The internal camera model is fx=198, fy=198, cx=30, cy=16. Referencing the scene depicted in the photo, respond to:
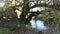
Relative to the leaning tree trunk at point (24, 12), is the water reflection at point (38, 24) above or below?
below

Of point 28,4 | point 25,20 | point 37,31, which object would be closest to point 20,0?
point 28,4

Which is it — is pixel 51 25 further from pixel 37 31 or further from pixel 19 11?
pixel 19 11

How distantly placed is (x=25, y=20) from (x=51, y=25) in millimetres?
805

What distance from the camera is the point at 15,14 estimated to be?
6027 mm

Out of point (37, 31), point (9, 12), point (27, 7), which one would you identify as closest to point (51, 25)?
point (37, 31)

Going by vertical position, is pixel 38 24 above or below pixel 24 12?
below

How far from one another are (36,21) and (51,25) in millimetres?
548

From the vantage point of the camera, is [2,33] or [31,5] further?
[31,5]

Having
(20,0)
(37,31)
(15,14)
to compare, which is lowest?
(37,31)

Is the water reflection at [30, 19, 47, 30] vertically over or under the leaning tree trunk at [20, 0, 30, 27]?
under

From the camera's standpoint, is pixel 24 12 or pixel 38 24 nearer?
pixel 24 12

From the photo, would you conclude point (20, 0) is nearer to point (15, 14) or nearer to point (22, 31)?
point (15, 14)

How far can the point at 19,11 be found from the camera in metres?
5.95

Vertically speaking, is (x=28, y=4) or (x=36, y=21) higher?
(x=28, y=4)
